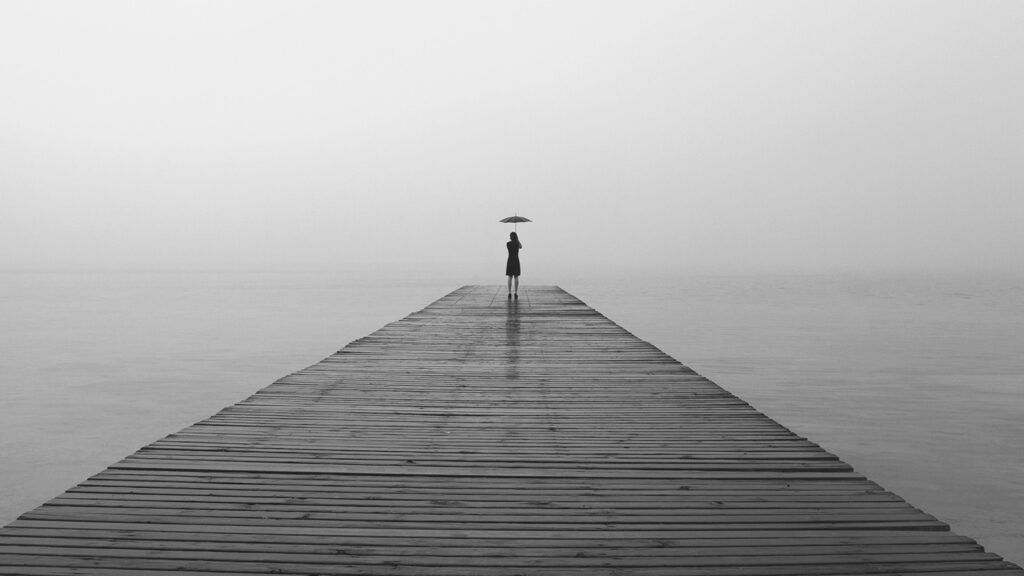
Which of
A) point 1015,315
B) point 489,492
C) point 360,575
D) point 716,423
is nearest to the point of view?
point 360,575

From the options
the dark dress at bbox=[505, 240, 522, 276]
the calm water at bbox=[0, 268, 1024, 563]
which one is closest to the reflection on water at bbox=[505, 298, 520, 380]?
the dark dress at bbox=[505, 240, 522, 276]

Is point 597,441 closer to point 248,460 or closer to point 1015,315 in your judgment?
point 248,460

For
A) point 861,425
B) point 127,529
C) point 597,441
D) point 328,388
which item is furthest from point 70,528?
point 861,425

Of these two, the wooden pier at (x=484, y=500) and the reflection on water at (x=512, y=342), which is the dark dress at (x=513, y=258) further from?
the wooden pier at (x=484, y=500)

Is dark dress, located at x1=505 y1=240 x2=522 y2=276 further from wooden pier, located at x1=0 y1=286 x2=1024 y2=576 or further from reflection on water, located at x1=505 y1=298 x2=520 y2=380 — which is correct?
wooden pier, located at x1=0 y1=286 x2=1024 y2=576

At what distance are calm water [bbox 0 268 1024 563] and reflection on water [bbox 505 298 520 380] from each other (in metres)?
4.36

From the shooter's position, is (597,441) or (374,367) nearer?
(597,441)

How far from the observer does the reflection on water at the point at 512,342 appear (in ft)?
30.2

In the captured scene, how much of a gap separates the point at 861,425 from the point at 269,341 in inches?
745

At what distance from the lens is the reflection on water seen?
30.2 feet

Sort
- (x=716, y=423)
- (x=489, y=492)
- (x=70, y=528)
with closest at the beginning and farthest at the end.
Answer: (x=70, y=528) < (x=489, y=492) < (x=716, y=423)

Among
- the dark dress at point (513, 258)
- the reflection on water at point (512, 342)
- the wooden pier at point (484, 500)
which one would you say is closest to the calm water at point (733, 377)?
the wooden pier at point (484, 500)

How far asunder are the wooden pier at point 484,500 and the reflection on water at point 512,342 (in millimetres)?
1616

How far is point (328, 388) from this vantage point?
8000 mm
